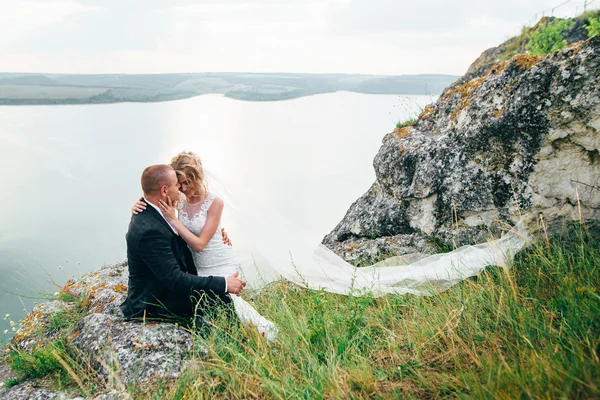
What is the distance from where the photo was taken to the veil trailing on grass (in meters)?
4.00

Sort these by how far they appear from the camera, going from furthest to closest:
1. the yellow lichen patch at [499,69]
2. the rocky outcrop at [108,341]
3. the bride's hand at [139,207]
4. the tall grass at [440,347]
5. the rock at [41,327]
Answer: the yellow lichen patch at [499,69] → the rock at [41,327] → the bride's hand at [139,207] → the rocky outcrop at [108,341] → the tall grass at [440,347]

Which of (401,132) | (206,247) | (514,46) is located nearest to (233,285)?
(206,247)

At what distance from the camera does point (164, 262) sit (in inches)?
140

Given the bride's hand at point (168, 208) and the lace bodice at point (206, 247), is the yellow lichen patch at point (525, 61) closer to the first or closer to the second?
the lace bodice at point (206, 247)

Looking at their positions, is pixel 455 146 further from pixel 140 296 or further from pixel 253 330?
pixel 140 296

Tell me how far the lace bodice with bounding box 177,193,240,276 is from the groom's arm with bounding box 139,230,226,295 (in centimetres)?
73

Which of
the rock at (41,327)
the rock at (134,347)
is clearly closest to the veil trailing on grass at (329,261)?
the rock at (134,347)

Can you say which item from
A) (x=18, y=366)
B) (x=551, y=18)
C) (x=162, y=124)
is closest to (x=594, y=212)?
(x=18, y=366)

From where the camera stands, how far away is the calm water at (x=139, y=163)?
27.6m

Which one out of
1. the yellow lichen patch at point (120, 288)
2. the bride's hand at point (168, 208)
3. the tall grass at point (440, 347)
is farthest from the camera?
the yellow lichen patch at point (120, 288)

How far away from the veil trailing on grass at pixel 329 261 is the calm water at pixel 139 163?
10.7 inches

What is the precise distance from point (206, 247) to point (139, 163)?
176 feet

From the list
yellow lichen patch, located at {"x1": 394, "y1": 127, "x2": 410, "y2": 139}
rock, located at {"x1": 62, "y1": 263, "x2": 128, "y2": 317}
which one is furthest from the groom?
yellow lichen patch, located at {"x1": 394, "y1": 127, "x2": 410, "y2": 139}

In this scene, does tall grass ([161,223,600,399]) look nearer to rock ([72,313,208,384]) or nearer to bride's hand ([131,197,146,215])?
rock ([72,313,208,384])
